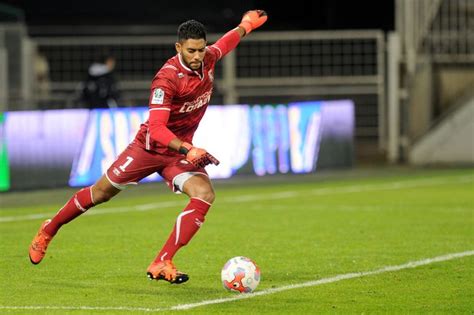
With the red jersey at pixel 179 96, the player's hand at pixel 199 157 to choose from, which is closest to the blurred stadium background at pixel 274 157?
the player's hand at pixel 199 157

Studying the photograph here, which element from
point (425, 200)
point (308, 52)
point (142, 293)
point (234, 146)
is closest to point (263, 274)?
point (142, 293)

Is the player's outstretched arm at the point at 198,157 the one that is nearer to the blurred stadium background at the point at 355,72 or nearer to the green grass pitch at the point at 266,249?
the green grass pitch at the point at 266,249

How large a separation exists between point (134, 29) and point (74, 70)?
136 inches

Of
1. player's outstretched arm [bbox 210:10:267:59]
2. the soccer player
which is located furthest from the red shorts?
player's outstretched arm [bbox 210:10:267:59]

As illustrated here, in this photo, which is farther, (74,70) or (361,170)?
(74,70)

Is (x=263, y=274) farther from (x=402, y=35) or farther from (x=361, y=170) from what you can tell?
(x=402, y=35)

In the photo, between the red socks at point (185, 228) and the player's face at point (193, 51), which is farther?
the player's face at point (193, 51)

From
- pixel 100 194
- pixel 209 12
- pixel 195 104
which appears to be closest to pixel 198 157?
pixel 195 104

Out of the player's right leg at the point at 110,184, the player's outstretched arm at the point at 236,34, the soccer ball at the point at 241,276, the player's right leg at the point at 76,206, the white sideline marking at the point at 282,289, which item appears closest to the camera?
the white sideline marking at the point at 282,289

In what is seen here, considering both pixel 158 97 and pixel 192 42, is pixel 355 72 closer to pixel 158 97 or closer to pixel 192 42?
pixel 192 42

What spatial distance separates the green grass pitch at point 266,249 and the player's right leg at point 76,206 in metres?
0.21

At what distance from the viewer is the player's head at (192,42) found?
374 inches

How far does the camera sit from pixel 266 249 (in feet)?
39.7

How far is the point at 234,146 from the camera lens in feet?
69.6
